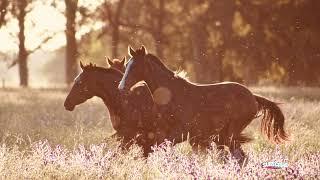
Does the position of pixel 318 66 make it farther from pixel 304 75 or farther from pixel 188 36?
pixel 188 36

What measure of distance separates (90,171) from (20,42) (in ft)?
116

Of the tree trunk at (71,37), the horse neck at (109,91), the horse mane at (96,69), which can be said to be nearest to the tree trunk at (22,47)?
the tree trunk at (71,37)

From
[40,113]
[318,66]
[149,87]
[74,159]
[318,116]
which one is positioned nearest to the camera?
[74,159]

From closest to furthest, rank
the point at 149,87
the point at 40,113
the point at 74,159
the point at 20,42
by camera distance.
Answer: the point at 74,159 → the point at 149,87 → the point at 40,113 → the point at 20,42

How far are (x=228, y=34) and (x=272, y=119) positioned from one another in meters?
28.4

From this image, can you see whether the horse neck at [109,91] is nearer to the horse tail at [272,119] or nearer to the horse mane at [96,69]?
the horse mane at [96,69]

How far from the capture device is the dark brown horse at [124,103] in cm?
980

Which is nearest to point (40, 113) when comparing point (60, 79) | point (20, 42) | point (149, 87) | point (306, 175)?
point (149, 87)

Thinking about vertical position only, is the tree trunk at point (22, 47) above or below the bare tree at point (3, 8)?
below

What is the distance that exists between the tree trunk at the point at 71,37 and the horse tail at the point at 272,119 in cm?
2555

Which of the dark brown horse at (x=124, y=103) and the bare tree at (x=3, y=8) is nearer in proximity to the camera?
the dark brown horse at (x=124, y=103)

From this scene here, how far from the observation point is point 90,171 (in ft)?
24.9

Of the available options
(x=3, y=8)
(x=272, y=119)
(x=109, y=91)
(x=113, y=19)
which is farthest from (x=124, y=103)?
(x=113, y=19)

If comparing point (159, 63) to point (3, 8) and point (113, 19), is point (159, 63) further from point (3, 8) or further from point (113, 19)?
point (113, 19)
